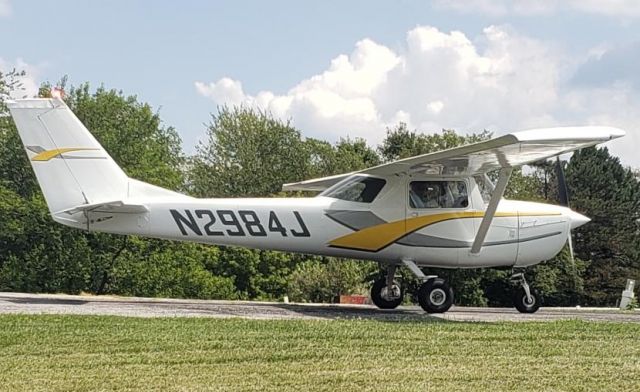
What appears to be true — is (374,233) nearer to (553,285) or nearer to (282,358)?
(282,358)

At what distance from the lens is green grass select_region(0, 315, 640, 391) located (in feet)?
25.5

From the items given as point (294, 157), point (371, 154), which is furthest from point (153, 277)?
point (371, 154)

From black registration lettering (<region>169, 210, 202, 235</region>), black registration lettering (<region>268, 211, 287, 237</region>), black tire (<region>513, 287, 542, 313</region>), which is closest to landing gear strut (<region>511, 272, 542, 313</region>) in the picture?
black tire (<region>513, 287, 542, 313</region>)

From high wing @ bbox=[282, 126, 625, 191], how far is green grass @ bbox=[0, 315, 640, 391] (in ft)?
8.69

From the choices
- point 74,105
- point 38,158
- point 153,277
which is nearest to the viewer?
point 38,158

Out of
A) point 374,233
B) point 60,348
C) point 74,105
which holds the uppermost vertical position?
point 74,105

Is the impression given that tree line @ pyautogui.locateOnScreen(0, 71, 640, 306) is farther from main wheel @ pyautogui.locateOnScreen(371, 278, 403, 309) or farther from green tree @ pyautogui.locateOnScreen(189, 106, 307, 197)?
main wheel @ pyautogui.locateOnScreen(371, 278, 403, 309)

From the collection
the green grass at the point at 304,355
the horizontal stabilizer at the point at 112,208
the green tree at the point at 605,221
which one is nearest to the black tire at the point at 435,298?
the green grass at the point at 304,355

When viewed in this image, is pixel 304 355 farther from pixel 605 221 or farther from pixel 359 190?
pixel 605 221

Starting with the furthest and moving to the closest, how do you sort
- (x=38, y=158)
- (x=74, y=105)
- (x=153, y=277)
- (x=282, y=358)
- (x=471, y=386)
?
(x=74, y=105) → (x=153, y=277) → (x=38, y=158) → (x=282, y=358) → (x=471, y=386)

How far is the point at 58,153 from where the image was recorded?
1502cm

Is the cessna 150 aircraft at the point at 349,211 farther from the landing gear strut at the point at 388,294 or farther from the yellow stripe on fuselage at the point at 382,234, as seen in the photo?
the landing gear strut at the point at 388,294

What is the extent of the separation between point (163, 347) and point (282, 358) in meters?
1.38

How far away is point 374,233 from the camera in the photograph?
1577cm
